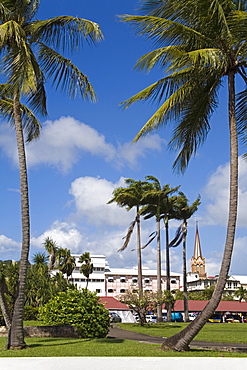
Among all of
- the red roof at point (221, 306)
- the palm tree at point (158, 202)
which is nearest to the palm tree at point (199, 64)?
the palm tree at point (158, 202)

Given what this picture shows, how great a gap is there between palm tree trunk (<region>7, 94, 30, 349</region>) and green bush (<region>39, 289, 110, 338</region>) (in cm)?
544

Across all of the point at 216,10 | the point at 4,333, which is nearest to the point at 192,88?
the point at 216,10

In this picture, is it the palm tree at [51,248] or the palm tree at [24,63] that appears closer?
the palm tree at [24,63]

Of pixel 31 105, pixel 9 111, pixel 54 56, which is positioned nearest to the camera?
pixel 54 56

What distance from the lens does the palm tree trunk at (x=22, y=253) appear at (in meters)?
14.0

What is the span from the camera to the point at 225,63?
1414 cm

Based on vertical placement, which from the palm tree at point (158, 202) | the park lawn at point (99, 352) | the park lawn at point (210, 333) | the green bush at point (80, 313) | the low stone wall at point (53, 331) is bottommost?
the park lawn at point (210, 333)

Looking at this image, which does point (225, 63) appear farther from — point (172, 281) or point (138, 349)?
point (172, 281)

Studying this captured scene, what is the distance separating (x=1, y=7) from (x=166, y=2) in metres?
5.16

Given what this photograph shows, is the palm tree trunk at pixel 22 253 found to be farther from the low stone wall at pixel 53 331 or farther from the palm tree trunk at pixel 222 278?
the low stone wall at pixel 53 331

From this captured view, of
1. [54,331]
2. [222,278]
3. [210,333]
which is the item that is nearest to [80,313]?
[54,331]

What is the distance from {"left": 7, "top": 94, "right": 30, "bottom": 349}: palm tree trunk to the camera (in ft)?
45.8

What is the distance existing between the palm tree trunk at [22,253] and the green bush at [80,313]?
5443mm
